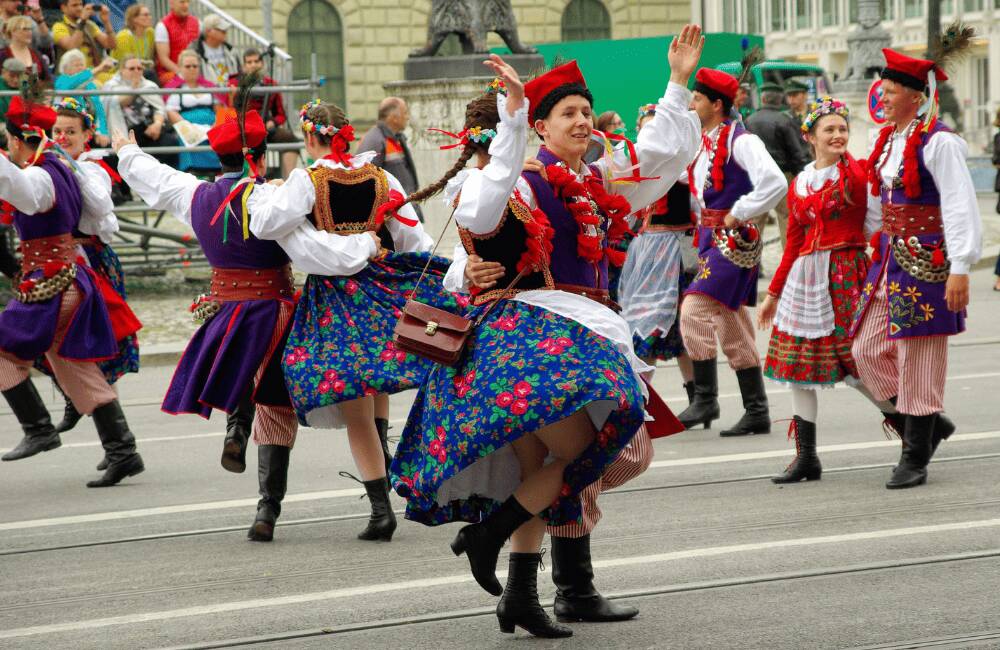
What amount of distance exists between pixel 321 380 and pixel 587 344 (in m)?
1.86

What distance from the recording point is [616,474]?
478 centimetres

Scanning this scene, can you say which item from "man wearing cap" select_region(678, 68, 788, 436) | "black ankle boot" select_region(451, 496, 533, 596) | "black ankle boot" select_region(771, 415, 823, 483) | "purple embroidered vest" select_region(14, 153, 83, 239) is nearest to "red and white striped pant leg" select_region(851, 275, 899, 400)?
"black ankle boot" select_region(771, 415, 823, 483)

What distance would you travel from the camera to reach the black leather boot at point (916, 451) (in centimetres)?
671

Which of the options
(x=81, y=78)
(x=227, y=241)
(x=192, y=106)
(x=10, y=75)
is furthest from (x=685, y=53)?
(x=81, y=78)

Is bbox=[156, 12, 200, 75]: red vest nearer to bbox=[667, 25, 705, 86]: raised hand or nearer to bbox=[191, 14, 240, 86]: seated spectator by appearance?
bbox=[191, 14, 240, 86]: seated spectator

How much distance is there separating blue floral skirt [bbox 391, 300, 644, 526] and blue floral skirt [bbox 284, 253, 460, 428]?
128 cm

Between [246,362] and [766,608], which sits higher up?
[246,362]

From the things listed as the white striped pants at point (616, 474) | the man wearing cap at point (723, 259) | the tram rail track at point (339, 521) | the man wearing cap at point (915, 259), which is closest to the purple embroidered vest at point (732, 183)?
the man wearing cap at point (723, 259)

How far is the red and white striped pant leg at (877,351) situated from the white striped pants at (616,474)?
2374 mm

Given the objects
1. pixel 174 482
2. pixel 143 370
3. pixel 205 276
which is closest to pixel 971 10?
pixel 205 276

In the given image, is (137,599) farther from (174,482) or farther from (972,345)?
(972,345)

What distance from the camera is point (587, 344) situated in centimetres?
442

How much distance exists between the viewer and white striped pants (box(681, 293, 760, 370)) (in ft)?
27.6

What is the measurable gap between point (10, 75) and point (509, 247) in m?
10.4
